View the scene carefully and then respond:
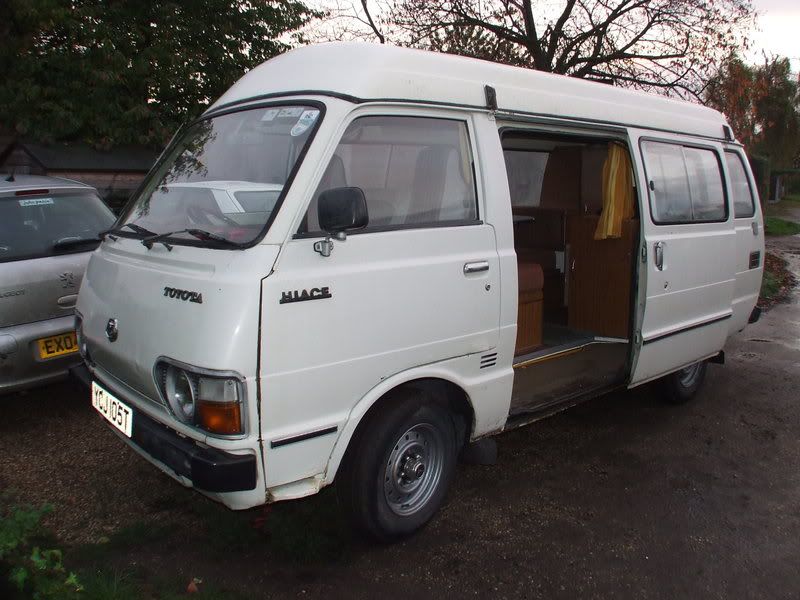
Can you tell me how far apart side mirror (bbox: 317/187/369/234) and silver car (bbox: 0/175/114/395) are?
229cm

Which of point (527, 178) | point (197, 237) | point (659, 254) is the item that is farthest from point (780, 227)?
point (197, 237)

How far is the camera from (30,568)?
2.70 meters

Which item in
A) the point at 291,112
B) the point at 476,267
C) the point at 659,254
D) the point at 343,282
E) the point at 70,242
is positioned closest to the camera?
the point at 343,282

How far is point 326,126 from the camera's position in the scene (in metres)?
2.96

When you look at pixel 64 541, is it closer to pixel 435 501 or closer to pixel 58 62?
pixel 435 501

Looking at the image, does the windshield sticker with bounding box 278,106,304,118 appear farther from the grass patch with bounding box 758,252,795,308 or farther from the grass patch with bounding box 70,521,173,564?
the grass patch with bounding box 758,252,795,308

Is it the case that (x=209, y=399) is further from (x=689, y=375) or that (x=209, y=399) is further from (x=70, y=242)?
(x=689, y=375)

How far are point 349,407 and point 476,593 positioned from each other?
3.51 ft

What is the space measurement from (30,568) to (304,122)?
88.4 inches

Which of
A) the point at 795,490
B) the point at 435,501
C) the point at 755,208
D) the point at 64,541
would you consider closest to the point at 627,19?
the point at 755,208

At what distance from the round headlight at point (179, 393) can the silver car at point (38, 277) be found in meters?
1.62

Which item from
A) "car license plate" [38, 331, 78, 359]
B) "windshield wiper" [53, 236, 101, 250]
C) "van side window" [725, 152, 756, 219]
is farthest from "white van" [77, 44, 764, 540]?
"van side window" [725, 152, 756, 219]

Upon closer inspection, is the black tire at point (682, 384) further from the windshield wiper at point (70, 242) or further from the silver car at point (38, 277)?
the windshield wiper at point (70, 242)

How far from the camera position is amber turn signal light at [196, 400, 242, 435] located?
265 cm
